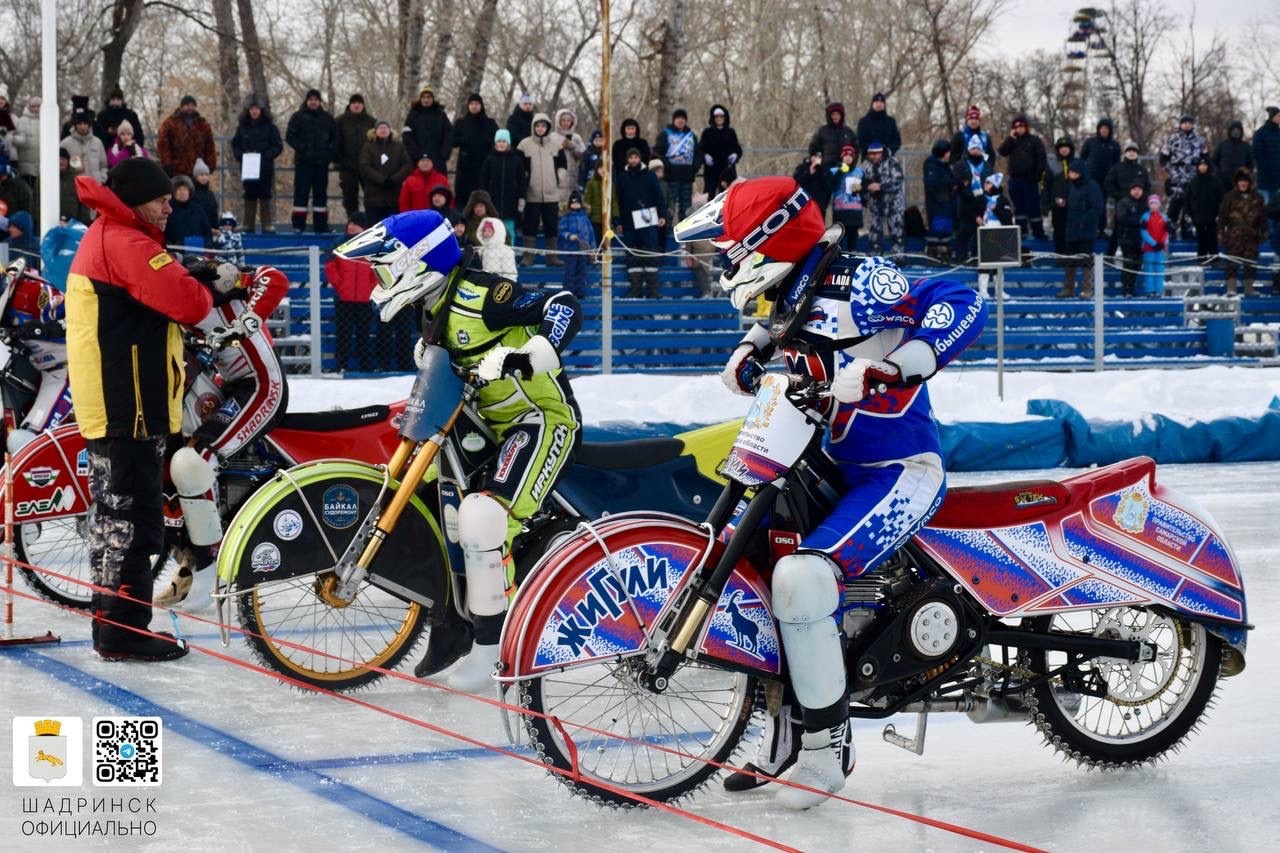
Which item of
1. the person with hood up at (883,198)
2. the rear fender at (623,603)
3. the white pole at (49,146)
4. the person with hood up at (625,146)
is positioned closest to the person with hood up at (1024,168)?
the person with hood up at (883,198)

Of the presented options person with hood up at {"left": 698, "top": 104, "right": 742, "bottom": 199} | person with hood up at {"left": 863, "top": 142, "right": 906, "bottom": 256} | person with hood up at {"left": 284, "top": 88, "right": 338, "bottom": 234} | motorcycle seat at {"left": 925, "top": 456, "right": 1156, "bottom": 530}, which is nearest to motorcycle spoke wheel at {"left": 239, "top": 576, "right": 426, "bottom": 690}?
motorcycle seat at {"left": 925, "top": 456, "right": 1156, "bottom": 530}

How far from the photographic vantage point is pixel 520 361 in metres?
5.93

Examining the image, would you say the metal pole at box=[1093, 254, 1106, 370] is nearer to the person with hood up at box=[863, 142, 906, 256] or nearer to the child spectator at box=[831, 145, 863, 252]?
the person with hood up at box=[863, 142, 906, 256]

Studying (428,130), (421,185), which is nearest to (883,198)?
(428,130)

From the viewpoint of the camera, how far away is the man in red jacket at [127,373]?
6.61 m

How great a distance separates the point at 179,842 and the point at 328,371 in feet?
36.5

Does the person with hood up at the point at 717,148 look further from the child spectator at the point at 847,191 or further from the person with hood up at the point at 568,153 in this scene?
the person with hood up at the point at 568,153

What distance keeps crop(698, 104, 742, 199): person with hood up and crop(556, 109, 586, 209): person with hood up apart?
145 cm

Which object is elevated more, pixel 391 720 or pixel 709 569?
pixel 709 569

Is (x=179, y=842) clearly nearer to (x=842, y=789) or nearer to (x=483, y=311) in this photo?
(x=842, y=789)

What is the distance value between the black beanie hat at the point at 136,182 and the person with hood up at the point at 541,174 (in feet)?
35.3

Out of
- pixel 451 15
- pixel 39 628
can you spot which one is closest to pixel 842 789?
pixel 39 628

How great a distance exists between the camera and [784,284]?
4922mm

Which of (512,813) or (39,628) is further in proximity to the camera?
(39,628)
